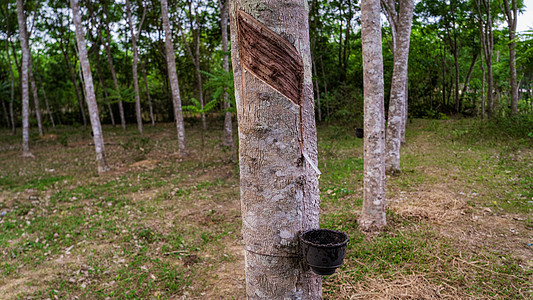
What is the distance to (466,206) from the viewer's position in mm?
5164

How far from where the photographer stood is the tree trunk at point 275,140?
1.46 meters

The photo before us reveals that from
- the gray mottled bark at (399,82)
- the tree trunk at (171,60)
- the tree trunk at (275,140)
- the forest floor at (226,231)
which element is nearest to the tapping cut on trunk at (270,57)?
the tree trunk at (275,140)

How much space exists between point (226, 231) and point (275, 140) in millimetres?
3973

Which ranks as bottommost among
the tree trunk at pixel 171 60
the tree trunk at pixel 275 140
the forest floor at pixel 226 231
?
the forest floor at pixel 226 231

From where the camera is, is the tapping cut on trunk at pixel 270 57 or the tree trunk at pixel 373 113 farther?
the tree trunk at pixel 373 113

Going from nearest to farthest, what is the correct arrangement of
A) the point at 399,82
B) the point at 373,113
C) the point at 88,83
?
the point at 373,113
the point at 399,82
the point at 88,83

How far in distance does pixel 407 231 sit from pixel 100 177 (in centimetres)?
789

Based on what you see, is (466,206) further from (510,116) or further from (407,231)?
(510,116)

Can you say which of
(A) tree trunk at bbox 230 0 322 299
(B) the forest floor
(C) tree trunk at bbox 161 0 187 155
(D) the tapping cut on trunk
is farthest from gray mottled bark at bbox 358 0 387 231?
(C) tree trunk at bbox 161 0 187 155

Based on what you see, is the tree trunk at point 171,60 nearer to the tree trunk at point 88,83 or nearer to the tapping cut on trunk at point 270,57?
the tree trunk at point 88,83

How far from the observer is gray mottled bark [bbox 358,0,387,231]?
435 centimetres

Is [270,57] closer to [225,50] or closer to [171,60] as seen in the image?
[225,50]

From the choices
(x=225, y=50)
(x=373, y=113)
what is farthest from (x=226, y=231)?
(x=225, y=50)

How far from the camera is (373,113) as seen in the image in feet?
14.5
